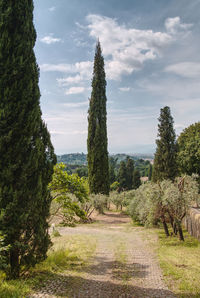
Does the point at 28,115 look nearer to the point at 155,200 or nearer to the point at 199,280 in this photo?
the point at 199,280

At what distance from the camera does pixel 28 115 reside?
597 cm

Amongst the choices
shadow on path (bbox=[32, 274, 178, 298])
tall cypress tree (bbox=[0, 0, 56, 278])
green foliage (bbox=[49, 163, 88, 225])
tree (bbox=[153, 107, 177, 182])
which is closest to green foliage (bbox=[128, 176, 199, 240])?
green foliage (bbox=[49, 163, 88, 225])

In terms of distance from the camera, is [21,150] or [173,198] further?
[173,198]

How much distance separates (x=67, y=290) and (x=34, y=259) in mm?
1281

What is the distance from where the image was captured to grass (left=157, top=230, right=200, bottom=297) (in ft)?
18.2

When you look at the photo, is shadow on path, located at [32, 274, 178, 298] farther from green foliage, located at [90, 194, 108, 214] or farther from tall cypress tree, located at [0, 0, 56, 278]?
green foliage, located at [90, 194, 108, 214]

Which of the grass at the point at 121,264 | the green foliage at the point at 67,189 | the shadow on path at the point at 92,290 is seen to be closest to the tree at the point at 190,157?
the grass at the point at 121,264

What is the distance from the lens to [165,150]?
24672 millimetres

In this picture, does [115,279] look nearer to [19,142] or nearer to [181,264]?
[181,264]

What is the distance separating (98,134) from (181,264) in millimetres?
19454

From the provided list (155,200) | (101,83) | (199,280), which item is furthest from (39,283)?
(101,83)

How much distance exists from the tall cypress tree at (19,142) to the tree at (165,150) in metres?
20.1

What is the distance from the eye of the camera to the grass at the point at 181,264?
555 cm

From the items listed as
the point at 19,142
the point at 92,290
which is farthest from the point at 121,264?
the point at 19,142
